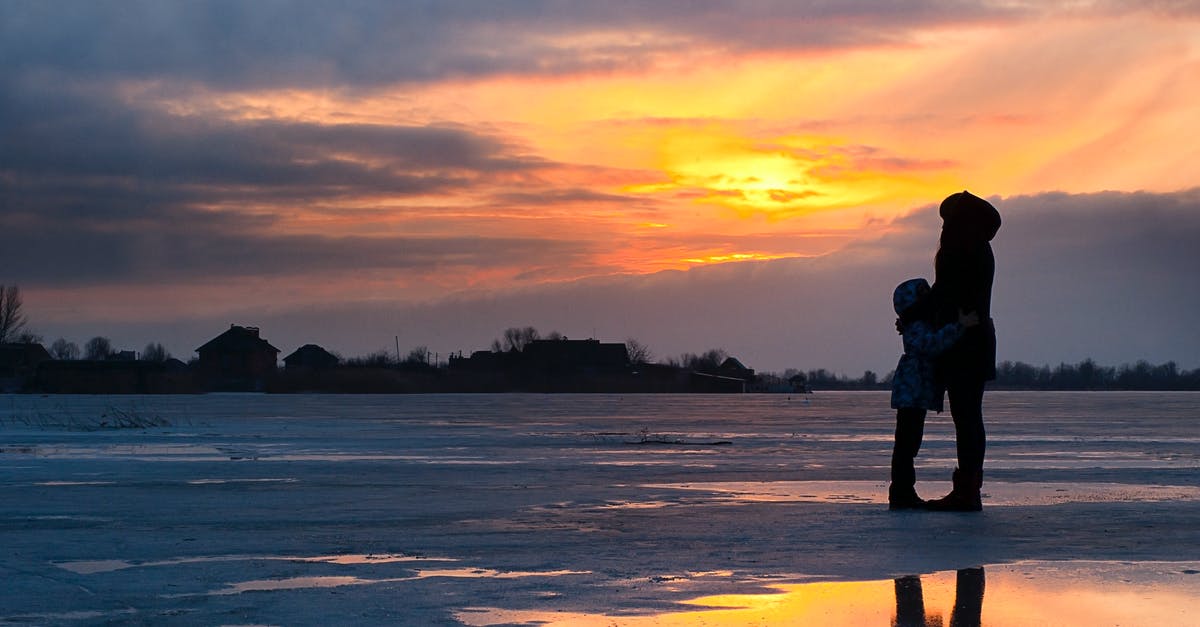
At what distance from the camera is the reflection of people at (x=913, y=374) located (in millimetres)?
13805

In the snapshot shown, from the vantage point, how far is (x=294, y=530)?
12008 millimetres

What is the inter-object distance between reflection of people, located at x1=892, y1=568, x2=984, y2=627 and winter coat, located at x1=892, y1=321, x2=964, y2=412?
4806 mm

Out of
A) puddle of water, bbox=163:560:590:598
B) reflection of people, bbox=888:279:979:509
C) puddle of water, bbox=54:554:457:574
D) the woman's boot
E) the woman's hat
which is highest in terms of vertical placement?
the woman's hat

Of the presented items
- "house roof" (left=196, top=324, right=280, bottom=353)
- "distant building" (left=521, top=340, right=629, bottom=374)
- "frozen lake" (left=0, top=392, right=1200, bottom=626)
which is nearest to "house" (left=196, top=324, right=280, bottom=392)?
"house roof" (left=196, top=324, right=280, bottom=353)

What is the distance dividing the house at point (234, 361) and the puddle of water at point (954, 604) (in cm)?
16524

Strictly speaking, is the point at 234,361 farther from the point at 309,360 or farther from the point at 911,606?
the point at 911,606

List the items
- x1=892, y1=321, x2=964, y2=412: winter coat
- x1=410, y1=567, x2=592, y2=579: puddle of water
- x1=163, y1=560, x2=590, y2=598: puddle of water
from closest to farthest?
x1=163, y1=560, x2=590, y2=598: puddle of water < x1=410, y1=567, x2=592, y2=579: puddle of water < x1=892, y1=321, x2=964, y2=412: winter coat

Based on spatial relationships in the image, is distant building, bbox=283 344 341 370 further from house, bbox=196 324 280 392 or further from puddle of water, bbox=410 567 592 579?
puddle of water, bbox=410 567 592 579

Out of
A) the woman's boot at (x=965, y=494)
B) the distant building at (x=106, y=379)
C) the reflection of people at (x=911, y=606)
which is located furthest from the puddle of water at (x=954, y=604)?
the distant building at (x=106, y=379)

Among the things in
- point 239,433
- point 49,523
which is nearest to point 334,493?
point 49,523

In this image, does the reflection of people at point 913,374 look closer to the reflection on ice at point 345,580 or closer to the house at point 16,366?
the reflection on ice at point 345,580

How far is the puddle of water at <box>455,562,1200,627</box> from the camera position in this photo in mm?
7477

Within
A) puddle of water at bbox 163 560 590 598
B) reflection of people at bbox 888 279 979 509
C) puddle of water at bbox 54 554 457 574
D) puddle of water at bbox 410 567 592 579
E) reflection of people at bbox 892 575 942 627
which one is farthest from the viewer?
reflection of people at bbox 888 279 979 509

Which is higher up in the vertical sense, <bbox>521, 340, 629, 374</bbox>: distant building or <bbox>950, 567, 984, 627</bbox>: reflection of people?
<bbox>521, 340, 629, 374</bbox>: distant building
